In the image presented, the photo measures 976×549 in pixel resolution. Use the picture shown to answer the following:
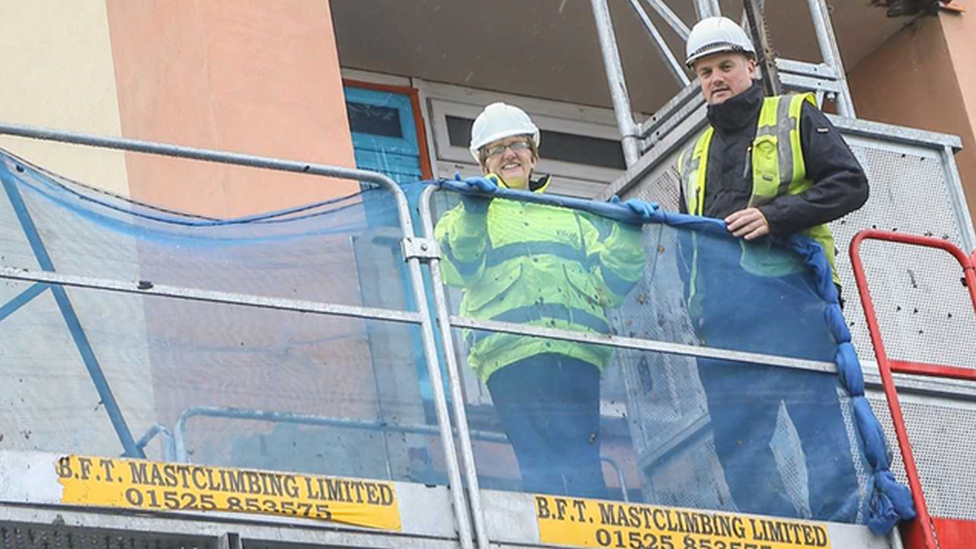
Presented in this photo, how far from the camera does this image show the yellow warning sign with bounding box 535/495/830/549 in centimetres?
772

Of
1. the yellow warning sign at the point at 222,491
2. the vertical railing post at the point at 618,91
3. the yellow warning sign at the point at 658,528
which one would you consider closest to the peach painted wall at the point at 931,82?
→ the vertical railing post at the point at 618,91

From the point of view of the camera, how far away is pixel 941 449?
923 centimetres

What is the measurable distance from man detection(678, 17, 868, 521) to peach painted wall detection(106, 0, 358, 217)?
2195 mm

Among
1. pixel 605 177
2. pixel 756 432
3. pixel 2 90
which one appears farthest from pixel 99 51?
pixel 756 432

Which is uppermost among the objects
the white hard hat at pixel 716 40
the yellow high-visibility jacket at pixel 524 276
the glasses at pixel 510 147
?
the white hard hat at pixel 716 40

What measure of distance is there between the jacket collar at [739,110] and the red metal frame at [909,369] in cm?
69

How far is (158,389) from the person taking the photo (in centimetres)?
734

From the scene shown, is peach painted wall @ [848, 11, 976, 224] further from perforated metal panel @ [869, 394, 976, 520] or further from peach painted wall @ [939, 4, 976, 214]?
perforated metal panel @ [869, 394, 976, 520]

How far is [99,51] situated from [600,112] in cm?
415

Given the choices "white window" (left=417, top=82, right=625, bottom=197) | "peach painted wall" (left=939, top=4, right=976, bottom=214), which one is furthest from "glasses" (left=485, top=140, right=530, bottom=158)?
"peach painted wall" (left=939, top=4, right=976, bottom=214)

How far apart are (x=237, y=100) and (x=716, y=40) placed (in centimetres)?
257

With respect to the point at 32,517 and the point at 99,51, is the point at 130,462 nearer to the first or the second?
the point at 32,517

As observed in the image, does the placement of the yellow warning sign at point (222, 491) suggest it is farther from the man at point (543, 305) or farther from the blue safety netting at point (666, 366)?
the man at point (543, 305)

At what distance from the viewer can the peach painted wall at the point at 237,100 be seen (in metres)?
10.2
